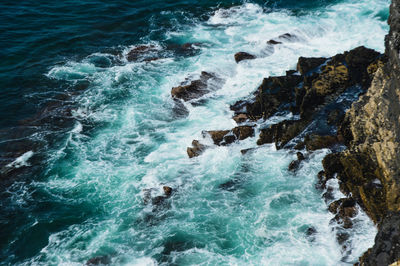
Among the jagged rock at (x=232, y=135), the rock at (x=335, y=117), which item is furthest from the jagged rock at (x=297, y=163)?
the jagged rock at (x=232, y=135)

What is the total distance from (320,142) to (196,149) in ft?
25.3

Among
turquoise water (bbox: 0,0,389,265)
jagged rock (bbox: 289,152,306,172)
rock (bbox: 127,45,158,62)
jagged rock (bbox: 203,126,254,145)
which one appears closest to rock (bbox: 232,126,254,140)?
jagged rock (bbox: 203,126,254,145)

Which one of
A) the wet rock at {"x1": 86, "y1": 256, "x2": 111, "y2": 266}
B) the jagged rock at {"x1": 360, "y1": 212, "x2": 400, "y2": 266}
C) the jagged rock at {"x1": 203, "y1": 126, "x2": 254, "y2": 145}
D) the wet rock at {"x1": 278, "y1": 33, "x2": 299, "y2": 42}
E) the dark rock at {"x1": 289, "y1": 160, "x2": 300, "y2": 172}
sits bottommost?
the wet rock at {"x1": 86, "y1": 256, "x2": 111, "y2": 266}

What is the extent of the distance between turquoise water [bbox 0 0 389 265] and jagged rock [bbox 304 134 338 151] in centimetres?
37

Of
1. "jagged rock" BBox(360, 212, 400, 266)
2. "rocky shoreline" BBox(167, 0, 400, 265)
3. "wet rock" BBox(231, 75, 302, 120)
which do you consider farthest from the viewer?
"wet rock" BBox(231, 75, 302, 120)

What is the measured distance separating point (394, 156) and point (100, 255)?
47.7 ft

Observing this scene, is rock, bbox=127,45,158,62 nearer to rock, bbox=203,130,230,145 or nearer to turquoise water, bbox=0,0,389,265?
turquoise water, bbox=0,0,389,265

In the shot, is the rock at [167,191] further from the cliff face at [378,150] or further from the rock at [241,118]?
the cliff face at [378,150]

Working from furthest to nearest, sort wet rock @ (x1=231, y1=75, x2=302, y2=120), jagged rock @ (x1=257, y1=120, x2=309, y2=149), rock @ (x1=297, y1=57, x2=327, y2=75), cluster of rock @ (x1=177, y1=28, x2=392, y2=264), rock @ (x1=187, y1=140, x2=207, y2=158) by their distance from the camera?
rock @ (x1=297, y1=57, x2=327, y2=75), wet rock @ (x1=231, y1=75, x2=302, y2=120), rock @ (x1=187, y1=140, x2=207, y2=158), jagged rock @ (x1=257, y1=120, x2=309, y2=149), cluster of rock @ (x1=177, y1=28, x2=392, y2=264)

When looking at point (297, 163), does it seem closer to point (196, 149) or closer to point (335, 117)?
point (335, 117)

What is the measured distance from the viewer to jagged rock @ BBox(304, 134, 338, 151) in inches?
880

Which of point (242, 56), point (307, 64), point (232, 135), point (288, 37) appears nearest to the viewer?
point (232, 135)

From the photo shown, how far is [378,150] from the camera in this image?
17516mm

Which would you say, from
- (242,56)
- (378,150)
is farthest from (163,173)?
(242,56)
